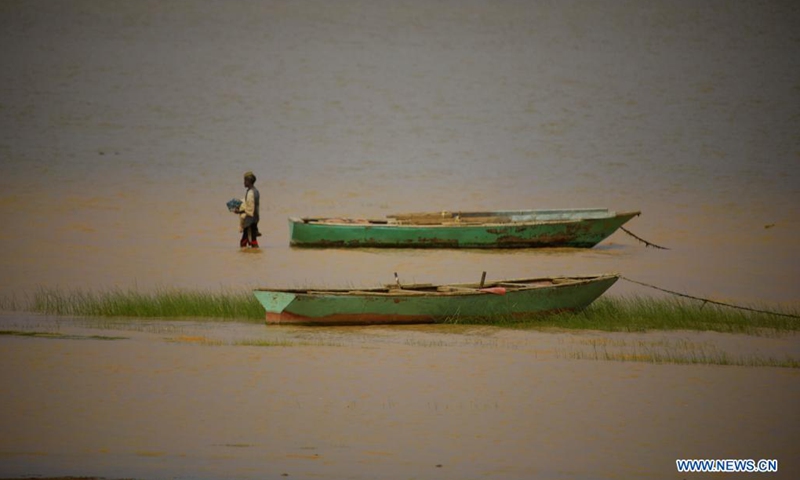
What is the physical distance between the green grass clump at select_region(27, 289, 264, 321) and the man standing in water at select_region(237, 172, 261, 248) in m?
3.97

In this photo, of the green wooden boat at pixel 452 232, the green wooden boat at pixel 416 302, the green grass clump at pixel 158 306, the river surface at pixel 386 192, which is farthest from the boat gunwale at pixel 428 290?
the green wooden boat at pixel 452 232

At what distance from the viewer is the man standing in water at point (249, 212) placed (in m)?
18.2

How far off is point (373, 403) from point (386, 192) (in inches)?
850

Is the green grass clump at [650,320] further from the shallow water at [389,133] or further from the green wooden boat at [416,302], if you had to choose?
the shallow water at [389,133]

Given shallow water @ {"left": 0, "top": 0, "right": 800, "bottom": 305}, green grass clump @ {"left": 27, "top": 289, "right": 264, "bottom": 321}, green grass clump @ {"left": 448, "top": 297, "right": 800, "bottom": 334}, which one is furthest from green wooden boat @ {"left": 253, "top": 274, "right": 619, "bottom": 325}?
shallow water @ {"left": 0, "top": 0, "right": 800, "bottom": 305}

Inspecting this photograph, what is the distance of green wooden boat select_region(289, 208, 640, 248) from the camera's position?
19.6 metres

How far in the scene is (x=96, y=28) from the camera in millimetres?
60719

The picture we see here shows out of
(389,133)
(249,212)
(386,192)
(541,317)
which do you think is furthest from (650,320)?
(389,133)

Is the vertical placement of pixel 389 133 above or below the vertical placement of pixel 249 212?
above

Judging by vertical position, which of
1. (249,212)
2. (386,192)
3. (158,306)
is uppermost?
(386,192)

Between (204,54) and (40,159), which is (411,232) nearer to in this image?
(40,159)

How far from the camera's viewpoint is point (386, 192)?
1254 inches

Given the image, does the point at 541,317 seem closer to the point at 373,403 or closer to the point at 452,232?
the point at 373,403

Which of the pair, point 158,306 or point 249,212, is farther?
point 249,212
